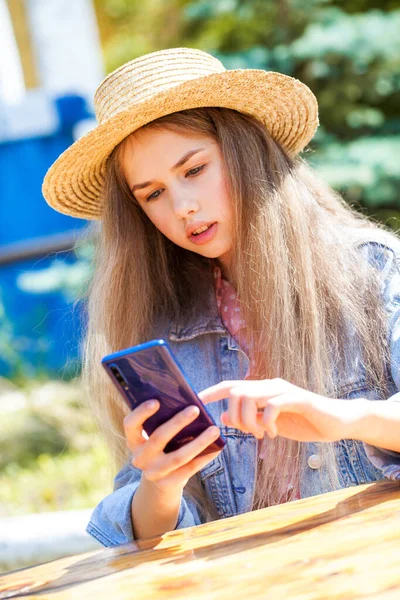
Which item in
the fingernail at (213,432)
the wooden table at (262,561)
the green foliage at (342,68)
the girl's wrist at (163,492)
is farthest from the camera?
the green foliage at (342,68)

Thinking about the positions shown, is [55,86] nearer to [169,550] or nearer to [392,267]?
[392,267]

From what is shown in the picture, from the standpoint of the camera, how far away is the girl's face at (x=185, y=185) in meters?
2.19

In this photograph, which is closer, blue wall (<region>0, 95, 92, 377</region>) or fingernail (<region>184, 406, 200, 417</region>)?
fingernail (<region>184, 406, 200, 417</region>)

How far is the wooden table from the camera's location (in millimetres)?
1108

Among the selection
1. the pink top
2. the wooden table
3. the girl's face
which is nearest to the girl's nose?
the girl's face

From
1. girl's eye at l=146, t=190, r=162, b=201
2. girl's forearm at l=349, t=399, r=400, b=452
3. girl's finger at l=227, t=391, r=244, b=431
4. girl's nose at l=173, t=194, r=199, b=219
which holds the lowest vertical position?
girl's forearm at l=349, t=399, r=400, b=452

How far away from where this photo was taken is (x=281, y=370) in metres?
2.12

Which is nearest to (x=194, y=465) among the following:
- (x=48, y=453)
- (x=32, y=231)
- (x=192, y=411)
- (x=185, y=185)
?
(x=192, y=411)

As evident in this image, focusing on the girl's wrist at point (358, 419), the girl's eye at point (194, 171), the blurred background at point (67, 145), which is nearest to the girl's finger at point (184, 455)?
the girl's wrist at point (358, 419)

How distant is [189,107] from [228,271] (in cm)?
51

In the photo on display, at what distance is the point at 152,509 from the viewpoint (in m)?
→ 1.84

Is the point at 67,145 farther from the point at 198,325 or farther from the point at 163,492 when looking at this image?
the point at 163,492

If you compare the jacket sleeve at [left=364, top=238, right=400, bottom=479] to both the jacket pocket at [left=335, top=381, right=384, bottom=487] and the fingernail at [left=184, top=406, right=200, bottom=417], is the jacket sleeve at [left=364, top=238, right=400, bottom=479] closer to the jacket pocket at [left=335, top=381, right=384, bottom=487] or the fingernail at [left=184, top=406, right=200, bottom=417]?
the jacket pocket at [left=335, top=381, right=384, bottom=487]

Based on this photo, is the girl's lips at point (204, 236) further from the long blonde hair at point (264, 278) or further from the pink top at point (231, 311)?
the pink top at point (231, 311)
